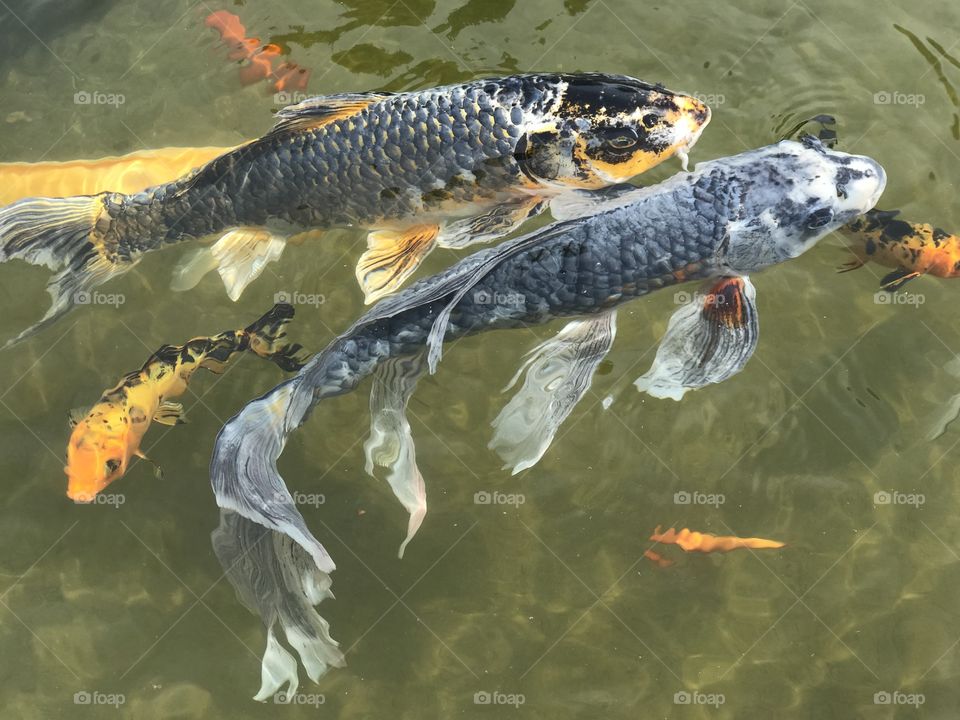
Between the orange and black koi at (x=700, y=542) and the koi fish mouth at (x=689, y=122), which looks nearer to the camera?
the koi fish mouth at (x=689, y=122)

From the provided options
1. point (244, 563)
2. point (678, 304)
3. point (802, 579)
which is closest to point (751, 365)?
point (678, 304)

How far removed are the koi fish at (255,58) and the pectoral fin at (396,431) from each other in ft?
10.2

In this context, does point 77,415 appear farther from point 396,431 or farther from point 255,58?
point 255,58

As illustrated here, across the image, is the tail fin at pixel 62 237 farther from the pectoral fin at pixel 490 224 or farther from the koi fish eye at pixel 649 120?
the koi fish eye at pixel 649 120

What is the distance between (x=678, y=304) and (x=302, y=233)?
110 inches

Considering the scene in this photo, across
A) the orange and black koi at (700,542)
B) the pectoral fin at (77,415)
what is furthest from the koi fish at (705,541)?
the pectoral fin at (77,415)

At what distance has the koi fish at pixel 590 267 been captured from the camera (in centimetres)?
477

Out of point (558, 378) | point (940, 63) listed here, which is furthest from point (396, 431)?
point (940, 63)

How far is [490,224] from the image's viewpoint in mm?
5414

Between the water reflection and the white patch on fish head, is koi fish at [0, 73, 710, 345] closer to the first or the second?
the white patch on fish head

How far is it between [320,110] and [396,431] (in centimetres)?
192

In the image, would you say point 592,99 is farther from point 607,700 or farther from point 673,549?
point 607,700

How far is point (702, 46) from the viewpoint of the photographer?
7023 millimetres

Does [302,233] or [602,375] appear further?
[602,375]
